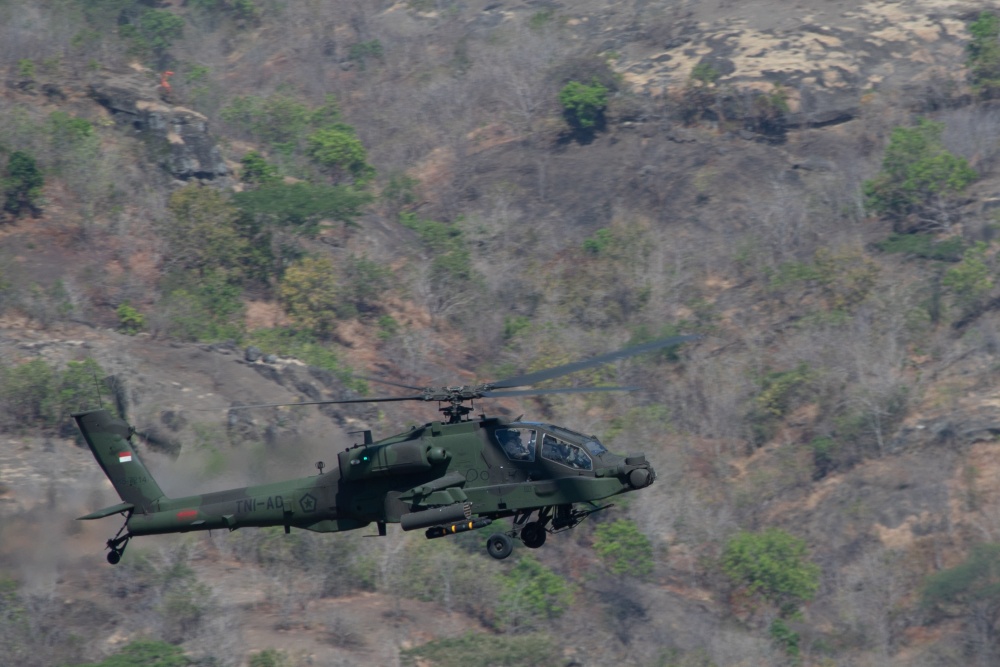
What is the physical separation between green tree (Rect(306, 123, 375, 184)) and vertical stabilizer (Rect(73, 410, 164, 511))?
4435 cm

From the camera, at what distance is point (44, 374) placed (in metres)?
48.2

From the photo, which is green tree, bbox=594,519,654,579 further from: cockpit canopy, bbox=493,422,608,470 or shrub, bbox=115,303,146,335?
cockpit canopy, bbox=493,422,608,470

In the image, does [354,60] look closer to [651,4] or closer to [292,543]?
[651,4]

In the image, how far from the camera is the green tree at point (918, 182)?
6462 cm

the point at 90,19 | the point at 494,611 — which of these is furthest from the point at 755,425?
the point at 90,19

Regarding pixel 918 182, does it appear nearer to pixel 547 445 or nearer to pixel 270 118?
pixel 270 118

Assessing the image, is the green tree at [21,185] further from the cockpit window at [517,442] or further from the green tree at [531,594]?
the cockpit window at [517,442]

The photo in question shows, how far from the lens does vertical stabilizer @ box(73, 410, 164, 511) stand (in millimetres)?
26203

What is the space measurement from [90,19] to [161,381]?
3654 centimetres

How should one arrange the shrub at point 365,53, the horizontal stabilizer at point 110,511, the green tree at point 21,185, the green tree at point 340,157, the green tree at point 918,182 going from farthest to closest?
the shrub at point 365,53, the green tree at point 340,157, the green tree at point 918,182, the green tree at point 21,185, the horizontal stabilizer at point 110,511

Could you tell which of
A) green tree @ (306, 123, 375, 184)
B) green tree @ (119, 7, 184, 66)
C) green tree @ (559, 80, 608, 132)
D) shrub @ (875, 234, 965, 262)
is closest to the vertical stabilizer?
shrub @ (875, 234, 965, 262)

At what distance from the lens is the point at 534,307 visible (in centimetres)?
6172

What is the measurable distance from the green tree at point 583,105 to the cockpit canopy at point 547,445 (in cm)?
5100

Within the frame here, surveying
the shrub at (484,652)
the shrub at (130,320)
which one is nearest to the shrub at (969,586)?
the shrub at (484,652)
